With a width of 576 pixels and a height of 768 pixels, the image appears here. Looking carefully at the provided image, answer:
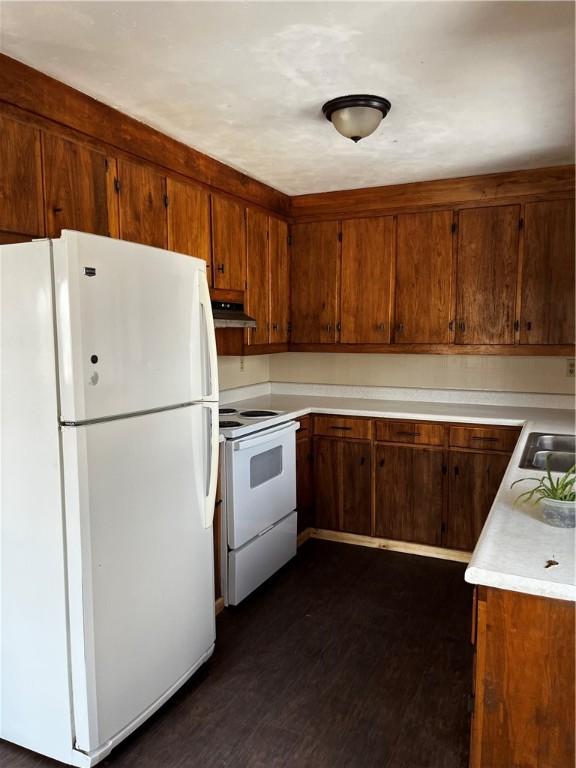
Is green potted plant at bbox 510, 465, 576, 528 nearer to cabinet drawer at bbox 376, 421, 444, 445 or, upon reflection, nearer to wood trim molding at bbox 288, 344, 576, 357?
cabinet drawer at bbox 376, 421, 444, 445

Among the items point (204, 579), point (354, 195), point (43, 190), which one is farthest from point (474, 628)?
point (354, 195)

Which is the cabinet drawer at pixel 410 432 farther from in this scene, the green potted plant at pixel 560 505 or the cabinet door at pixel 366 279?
the green potted plant at pixel 560 505

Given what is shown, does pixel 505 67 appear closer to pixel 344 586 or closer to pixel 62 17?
pixel 62 17

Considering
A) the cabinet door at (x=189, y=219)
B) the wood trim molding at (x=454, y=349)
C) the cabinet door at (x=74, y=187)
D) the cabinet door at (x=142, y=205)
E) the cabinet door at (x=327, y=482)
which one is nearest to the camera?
the cabinet door at (x=74, y=187)

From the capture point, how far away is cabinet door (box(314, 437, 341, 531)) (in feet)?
12.6

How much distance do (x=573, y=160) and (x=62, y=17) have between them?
274cm

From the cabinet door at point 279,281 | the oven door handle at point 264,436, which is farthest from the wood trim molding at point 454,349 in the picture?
the oven door handle at point 264,436

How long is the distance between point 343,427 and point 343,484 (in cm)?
40

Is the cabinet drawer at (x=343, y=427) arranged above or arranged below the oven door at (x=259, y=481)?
above

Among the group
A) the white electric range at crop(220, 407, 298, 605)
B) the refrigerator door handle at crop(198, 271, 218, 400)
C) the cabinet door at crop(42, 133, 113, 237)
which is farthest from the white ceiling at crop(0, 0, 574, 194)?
the white electric range at crop(220, 407, 298, 605)

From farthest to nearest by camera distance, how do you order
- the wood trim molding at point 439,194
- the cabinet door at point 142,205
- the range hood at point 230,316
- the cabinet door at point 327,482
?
the cabinet door at point 327,482 → the wood trim molding at point 439,194 → the range hood at point 230,316 → the cabinet door at point 142,205

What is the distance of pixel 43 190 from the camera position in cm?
210

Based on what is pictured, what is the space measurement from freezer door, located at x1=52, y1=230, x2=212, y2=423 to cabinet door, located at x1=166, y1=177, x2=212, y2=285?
65cm

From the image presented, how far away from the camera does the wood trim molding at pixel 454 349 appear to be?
343cm
